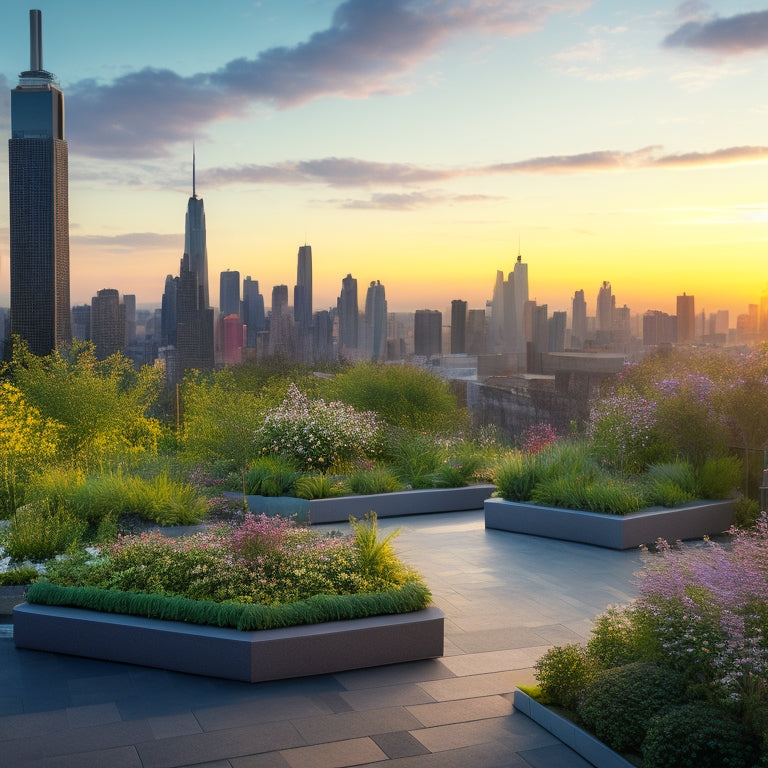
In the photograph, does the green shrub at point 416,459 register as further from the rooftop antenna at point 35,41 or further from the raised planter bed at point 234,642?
the rooftop antenna at point 35,41

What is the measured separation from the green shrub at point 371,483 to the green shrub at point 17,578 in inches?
190

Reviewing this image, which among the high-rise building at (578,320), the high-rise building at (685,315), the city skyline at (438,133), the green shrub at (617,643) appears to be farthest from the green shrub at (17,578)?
the high-rise building at (578,320)

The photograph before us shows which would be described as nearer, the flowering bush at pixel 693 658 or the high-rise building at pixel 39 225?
the flowering bush at pixel 693 658

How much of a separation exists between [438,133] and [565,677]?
12640 mm

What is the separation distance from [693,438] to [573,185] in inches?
311

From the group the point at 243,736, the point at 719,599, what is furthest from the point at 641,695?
the point at 243,736

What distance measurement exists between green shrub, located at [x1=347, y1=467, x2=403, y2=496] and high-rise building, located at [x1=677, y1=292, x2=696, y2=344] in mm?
19739

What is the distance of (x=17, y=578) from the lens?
6.00 m

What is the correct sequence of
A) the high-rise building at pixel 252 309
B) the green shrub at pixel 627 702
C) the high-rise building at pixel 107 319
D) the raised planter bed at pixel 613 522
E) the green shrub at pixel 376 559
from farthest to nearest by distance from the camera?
the high-rise building at pixel 252 309 → the high-rise building at pixel 107 319 → the raised planter bed at pixel 613 522 → the green shrub at pixel 376 559 → the green shrub at pixel 627 702

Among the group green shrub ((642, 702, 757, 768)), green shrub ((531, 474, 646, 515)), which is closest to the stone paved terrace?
green shrub ((642, 702, 757, 768))

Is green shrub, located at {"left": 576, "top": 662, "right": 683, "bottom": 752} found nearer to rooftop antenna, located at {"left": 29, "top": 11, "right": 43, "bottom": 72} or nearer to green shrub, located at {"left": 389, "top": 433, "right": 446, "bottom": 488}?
green shrub, located at {"left": 389, "top": 433, "right": 446, "bottom": 488}

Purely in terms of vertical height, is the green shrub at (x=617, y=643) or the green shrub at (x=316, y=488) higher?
the green shrub at (x=617, y=643)

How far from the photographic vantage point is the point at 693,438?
9812 millimetres

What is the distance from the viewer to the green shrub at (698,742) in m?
3.25
